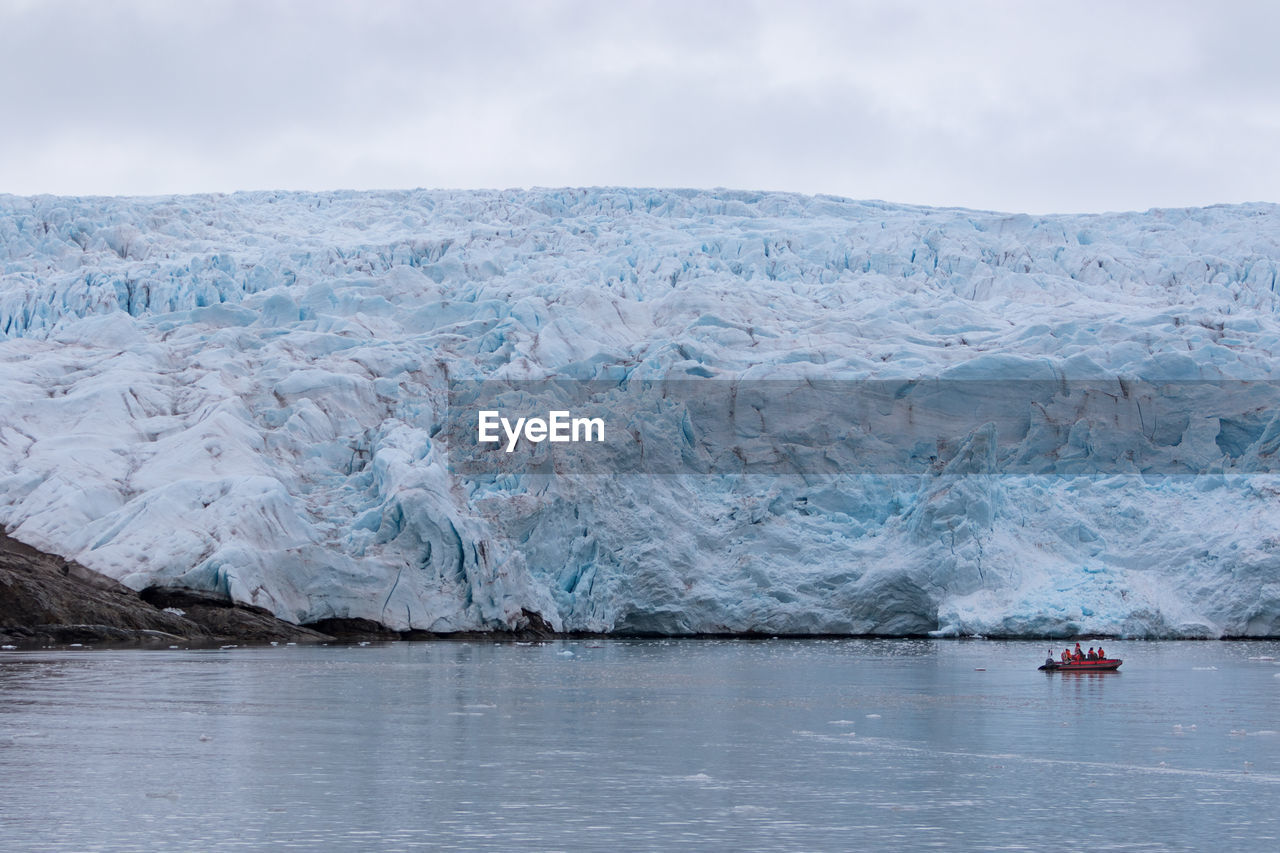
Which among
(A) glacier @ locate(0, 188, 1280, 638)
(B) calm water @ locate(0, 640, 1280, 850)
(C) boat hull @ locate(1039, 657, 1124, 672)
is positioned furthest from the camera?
(A) glacier @ locate(0, 188, 1280, 638)

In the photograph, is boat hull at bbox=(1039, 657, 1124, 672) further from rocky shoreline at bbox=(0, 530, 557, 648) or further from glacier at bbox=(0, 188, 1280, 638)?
rocky shoreline at bbox=(0, 530, 557, 648)

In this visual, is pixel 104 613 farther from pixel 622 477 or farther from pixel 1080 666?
pixel 1080 666

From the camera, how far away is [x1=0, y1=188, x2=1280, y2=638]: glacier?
27.1 m

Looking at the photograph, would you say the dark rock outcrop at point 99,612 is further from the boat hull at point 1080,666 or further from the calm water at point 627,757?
the boat hull at point 1080,666

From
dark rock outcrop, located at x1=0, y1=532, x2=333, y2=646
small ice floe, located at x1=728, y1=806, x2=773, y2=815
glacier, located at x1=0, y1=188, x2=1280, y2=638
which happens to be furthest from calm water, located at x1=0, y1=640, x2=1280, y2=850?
glacier, located at x1=0, y1=188, x2=1280, y2=638

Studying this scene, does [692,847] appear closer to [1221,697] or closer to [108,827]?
[108,827]

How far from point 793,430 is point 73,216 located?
21957mm

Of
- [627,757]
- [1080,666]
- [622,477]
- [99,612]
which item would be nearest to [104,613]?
[99,612]

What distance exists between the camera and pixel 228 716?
14625 millimetres

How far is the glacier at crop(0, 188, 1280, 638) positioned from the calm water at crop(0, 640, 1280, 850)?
228 inches

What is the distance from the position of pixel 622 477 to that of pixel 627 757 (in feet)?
55.5

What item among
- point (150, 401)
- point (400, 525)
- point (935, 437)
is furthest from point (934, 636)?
point (150, 401)

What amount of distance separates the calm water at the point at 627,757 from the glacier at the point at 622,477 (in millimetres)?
5788

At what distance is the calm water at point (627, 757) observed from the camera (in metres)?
8.95
